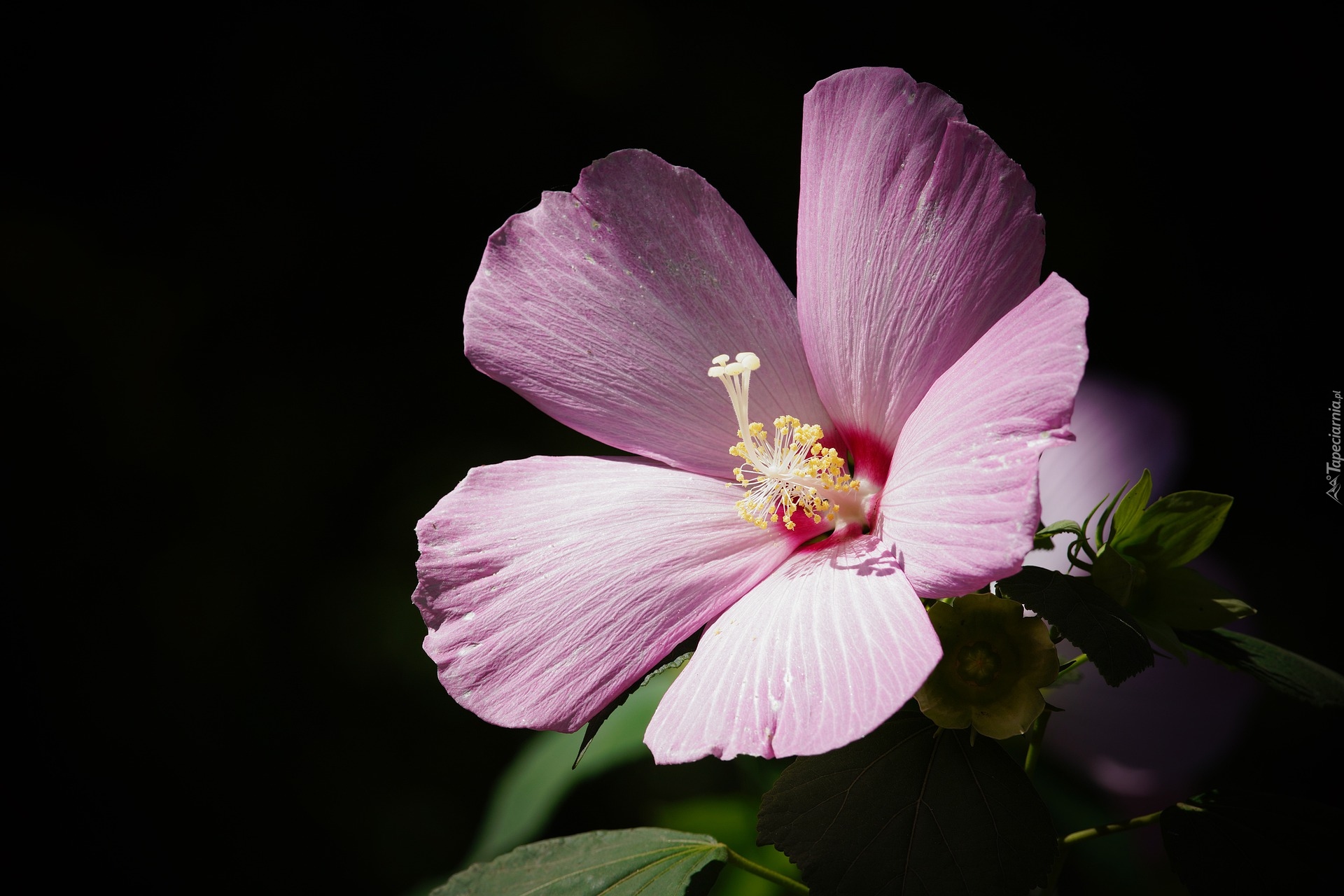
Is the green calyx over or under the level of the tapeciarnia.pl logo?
over

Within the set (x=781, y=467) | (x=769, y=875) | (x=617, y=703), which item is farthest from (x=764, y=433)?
(x=769, y=875)

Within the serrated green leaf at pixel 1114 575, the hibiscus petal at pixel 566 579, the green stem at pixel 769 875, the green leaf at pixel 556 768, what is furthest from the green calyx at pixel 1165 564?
the green leaf at pixel 556 768

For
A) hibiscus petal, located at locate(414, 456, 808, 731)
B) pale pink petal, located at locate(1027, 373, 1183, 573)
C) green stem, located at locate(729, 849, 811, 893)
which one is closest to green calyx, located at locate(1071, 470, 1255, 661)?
hibiscus petal, located at locate(414, 456, 808, 731)

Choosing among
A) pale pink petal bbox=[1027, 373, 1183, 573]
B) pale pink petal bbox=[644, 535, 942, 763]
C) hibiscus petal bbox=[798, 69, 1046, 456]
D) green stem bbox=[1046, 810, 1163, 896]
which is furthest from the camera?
pale pink petal bbox=[1027, 373, 1183, 573]

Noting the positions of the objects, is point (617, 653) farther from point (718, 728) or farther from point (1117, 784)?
point (1117, 784)

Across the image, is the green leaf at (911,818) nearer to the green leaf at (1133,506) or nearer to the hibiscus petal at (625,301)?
the green leaf at (1133,506)

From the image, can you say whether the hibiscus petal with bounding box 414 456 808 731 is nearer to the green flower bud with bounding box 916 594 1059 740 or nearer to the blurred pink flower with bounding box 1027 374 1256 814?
the green flower bud with bounding box 916 594 1059 740
